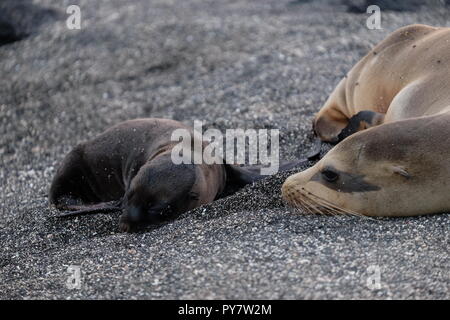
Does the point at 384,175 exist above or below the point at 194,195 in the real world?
above

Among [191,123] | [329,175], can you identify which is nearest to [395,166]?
[329,175]

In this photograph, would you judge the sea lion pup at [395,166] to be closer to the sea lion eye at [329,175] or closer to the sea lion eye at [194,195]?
the sea lion eye at [329,175]

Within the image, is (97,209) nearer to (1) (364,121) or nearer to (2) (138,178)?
(2) (138,178)

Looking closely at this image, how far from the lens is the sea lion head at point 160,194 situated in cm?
504

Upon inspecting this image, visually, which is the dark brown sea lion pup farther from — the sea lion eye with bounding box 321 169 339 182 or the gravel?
the sea lion eye with bounding box 321 169 339 182

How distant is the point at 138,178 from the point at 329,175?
3.95 feet

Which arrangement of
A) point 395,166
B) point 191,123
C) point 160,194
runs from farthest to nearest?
point 191,123, point 160,194, point 395,166

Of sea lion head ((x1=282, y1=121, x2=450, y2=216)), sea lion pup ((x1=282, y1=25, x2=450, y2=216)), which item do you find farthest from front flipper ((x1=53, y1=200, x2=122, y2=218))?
sea lion head ((x1=282, y1=121, x2=450, y2=216))

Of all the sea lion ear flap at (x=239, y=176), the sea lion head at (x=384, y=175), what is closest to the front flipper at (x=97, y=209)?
the sea lion ear flap at (x=239, y=176)

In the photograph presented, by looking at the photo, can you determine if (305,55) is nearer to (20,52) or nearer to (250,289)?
(20,52)

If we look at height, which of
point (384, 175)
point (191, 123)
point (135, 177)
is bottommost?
point (191, 123)

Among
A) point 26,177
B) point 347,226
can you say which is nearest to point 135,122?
point 26,177

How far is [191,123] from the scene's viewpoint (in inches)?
293

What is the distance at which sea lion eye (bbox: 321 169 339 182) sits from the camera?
15.1ft
